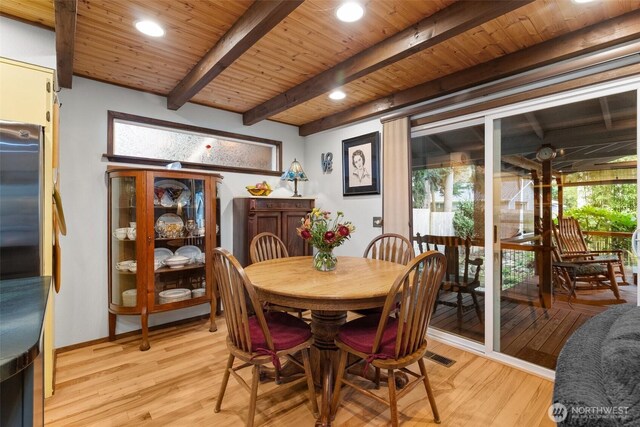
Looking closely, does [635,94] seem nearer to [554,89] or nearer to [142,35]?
[554,89]

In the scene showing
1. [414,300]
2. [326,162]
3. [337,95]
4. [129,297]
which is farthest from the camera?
[326,162]

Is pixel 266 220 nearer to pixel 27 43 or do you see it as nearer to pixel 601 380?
pixel 27 43

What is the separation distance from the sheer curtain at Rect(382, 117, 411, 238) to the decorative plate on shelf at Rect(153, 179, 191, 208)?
1.99 metres

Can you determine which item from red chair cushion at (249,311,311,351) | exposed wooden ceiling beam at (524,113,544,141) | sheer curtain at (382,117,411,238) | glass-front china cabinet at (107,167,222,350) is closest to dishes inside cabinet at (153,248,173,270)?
glass-front china cabinet at (107,167,222,350)

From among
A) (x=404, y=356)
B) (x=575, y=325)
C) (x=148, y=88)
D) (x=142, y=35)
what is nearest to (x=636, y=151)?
(x=575, y=325)

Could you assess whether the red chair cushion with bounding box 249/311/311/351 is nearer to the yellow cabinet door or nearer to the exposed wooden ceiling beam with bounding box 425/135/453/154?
the yellow cabinet door

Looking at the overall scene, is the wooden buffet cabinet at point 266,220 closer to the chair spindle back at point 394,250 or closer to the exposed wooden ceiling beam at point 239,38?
the chair spindle back at point 394,250

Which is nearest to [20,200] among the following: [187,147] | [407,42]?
[187,147]

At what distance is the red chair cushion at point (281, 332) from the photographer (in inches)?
64.5

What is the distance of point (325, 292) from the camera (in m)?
1.61

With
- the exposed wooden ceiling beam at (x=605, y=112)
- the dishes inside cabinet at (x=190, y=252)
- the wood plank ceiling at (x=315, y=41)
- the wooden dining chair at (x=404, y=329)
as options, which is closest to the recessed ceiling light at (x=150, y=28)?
the wood plank ceiling at (x=315, y=41)

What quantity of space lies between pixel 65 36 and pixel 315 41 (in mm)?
1552

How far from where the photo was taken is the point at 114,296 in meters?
2.76

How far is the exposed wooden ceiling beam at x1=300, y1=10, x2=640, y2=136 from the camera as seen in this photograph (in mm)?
1817
